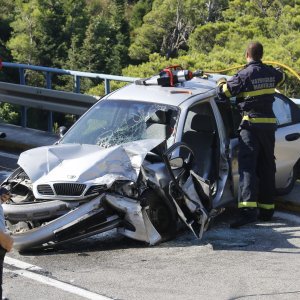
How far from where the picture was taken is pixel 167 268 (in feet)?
19.9

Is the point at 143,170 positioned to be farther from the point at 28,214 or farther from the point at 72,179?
the point at 28,214

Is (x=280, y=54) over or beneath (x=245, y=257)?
beneath

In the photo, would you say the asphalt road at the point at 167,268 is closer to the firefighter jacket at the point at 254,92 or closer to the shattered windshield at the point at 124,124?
the shattered windshield at the point at 124,124

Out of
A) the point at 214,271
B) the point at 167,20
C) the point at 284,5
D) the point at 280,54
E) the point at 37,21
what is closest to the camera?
the point at 214,271

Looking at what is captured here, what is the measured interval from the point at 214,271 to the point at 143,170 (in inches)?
46.5

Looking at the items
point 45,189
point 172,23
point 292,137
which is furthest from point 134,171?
point 172,23

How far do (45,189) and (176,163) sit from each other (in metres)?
1.33

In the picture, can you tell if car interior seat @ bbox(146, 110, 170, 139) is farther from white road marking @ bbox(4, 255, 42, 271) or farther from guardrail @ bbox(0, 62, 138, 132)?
guardrail @ bbox(0, 62, 138, 132)

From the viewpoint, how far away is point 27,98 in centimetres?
1227

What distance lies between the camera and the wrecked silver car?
634 centimetres

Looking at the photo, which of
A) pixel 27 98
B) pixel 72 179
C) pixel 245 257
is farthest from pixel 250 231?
pixel 27 98

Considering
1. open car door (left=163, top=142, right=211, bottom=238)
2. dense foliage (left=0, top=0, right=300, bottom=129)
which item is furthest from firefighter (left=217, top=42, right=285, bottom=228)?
dense foliage (left=0, top=0, right=300, bottom=129)

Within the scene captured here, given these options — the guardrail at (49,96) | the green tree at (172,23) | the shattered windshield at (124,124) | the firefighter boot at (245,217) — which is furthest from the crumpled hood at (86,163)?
the green tree at (172,23)

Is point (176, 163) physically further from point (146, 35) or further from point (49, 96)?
point (146, 35)
